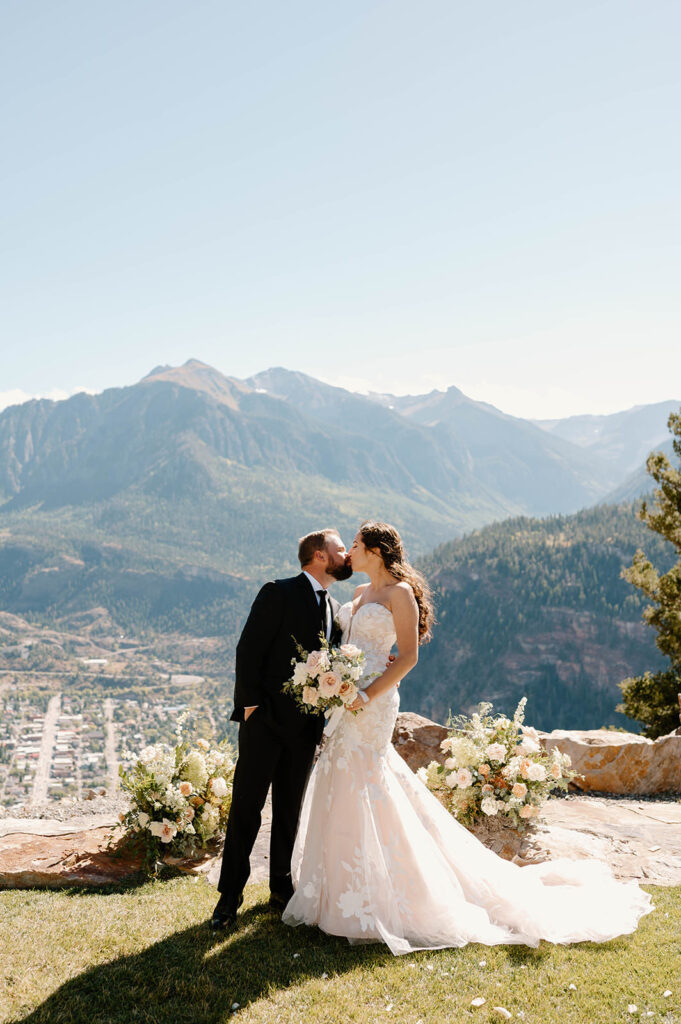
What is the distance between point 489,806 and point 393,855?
2396 mm

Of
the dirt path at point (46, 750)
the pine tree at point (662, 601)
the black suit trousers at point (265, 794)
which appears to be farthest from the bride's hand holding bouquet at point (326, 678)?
the dirt path at point (46, 750)

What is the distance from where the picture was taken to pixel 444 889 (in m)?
5.62

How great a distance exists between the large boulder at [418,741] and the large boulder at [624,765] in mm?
1835

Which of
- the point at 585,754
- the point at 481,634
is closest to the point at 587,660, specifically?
the point at 481,634

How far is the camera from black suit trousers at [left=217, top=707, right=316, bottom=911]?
5828 millimetres

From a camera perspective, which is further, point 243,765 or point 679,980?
point 243,765

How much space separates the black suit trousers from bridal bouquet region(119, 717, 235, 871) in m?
1.62

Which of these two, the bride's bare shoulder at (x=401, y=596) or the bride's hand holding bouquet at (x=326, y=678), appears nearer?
the bride's hand holding bouquet at (x=326, y=678)

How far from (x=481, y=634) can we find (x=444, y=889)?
510ft

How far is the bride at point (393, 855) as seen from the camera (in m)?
5.43

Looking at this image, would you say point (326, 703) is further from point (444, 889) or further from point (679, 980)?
point (679, 980)

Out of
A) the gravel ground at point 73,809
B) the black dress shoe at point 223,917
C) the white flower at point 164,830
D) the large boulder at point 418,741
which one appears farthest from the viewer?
the gravel ground at point 73,809

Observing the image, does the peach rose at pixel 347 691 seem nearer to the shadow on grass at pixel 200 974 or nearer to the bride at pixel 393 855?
the bride at pixel 393 855

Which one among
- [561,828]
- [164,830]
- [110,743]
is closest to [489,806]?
[561,828]
